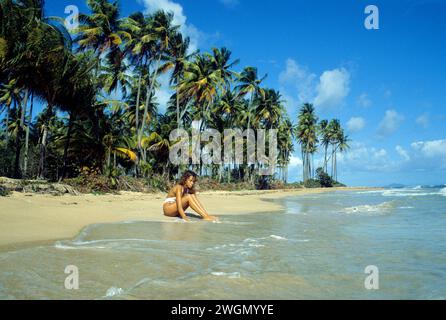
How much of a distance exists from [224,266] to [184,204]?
4754mm

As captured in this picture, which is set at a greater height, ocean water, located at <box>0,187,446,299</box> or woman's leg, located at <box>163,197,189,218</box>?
woman's leg, located at <box>163,197,189,218</box>

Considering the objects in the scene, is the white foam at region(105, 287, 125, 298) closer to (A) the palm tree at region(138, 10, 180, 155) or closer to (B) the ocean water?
(B) the ocean water

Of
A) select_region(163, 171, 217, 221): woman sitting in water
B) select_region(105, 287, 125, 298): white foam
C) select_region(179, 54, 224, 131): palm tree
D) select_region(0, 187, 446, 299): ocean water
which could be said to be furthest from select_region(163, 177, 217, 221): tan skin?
select_region(179, 54, 224, 131): palm tree

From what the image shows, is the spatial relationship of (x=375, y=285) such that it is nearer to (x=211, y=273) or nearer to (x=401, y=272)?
(x=401, y=272)

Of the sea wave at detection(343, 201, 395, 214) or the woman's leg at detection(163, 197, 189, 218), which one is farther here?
the sea wave at detection(343, 201, 395, 214)

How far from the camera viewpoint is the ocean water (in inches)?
104

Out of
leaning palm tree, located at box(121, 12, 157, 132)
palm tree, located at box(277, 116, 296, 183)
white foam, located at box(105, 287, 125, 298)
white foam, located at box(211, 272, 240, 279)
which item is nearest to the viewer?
white foam, located at box(105, 287, 125, 298)

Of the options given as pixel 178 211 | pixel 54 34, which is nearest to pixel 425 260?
pixel 178 211

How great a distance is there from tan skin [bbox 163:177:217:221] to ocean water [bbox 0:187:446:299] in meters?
1.99

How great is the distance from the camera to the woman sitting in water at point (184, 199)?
24.5ft

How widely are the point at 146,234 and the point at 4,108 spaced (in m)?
35.7

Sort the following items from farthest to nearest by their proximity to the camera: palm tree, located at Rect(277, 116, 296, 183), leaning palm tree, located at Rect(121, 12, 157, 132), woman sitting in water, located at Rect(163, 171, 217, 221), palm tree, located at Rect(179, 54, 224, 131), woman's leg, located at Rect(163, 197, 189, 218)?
palm tree, located at Rect(277, 116, 296, 183) → palm tree, located at Rect(179, 54, 224, 131) → leaning palm tree, located at Rect(121, 12, 157, 132) → woman's leg, located at Rect(163, 197, 189, 218) → woman sitting in water, located at Rect(163, 171, 217, 221)

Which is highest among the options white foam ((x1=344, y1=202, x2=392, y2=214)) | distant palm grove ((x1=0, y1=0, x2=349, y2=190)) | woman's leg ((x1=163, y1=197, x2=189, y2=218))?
distant palm grove ((x1=0, y1=0, x2=349, y2=190))

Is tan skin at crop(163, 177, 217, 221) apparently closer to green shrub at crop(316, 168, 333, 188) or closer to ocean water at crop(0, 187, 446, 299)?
ocean water at crop(0, 187, 446, 299)
